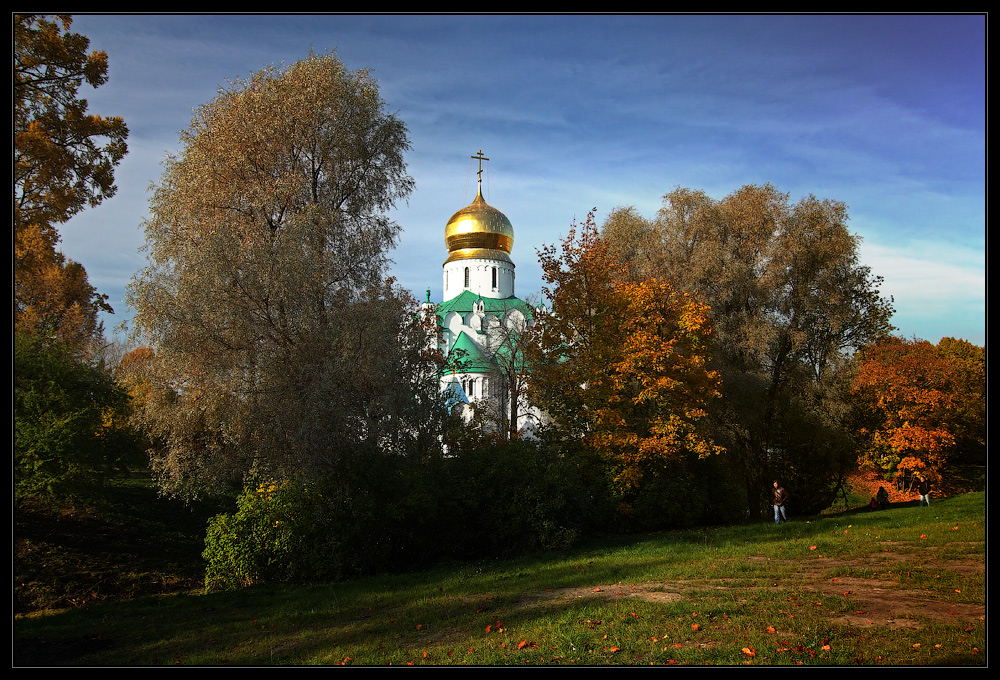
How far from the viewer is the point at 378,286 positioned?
14.0m

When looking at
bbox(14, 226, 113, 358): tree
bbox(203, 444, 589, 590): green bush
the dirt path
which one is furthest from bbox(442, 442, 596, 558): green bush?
bbox(14, 226, 113, 358): tree

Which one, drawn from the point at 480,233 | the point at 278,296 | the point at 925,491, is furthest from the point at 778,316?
the point at 480,233

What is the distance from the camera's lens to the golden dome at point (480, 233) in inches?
1886

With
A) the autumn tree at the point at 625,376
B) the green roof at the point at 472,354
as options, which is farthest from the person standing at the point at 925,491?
the green roof at the point at 472,354

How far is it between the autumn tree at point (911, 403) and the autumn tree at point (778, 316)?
87cm

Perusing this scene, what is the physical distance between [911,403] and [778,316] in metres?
4.56

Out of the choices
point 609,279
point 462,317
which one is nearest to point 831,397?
point 609,279

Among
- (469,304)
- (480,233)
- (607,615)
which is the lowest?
(607,615)

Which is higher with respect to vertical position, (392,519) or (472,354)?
(472,354)

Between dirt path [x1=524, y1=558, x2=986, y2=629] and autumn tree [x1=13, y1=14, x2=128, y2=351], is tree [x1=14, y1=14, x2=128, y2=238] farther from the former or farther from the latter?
dirt path [x1=524, y1=558, x2=986, y2=629]

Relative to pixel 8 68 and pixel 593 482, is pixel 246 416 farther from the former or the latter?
pixel 593 482

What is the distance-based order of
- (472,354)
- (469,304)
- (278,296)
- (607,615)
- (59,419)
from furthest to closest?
(469,304)
(472,354)
(278,296)
(59,419)
(607,615)

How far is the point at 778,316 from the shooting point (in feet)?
70.3

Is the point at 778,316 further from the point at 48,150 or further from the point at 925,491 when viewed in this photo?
the point at 48,150
